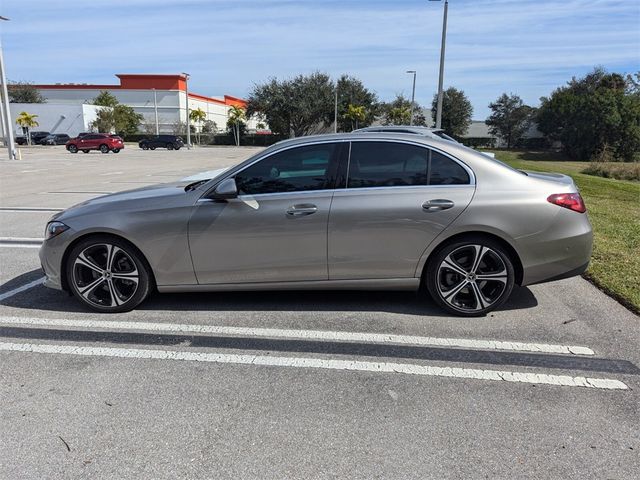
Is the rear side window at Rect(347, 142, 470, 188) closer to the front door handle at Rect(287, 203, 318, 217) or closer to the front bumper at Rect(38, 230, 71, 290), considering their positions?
the front door handle at Rect(287, 203, 318, 217)

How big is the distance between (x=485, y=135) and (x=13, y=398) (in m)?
80.1

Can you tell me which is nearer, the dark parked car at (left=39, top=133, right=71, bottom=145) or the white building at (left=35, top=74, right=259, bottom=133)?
the dark parked car at (left=39, top=133, right=71, bottom=145)

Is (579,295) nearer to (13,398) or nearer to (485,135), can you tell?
(13,398)

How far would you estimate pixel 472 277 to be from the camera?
4352 millimetres

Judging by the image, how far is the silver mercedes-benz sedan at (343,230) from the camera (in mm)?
4242

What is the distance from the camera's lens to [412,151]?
4.38 metres

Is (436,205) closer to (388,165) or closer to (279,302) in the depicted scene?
(388,165)

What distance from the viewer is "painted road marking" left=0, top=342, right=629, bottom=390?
132 inches

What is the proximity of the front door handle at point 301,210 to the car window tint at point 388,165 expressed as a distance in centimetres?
42

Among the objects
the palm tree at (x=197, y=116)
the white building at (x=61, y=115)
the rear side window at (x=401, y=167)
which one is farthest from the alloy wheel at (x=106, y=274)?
the white building at (x=61, y=115)

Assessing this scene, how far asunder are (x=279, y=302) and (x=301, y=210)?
1.04 meters

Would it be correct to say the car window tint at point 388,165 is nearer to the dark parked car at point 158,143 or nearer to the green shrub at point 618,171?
the green shrub at point 618,171

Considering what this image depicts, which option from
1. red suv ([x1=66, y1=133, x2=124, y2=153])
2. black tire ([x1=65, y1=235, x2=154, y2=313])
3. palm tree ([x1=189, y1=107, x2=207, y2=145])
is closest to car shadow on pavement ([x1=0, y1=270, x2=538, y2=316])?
black tire ([x1=65, y1=235, x2=154, y2=313])

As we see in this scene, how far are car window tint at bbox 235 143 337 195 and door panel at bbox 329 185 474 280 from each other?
1.02 ft
